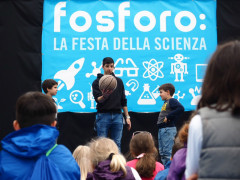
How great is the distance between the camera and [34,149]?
191cm

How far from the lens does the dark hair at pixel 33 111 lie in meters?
2.05

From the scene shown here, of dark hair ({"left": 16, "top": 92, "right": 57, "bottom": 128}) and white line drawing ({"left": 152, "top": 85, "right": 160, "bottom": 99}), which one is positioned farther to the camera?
white line drawing ({"left": 152, "top": 85, "right": 160, "bottom": 99})

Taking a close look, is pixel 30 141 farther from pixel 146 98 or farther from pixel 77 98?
pixel 146 98

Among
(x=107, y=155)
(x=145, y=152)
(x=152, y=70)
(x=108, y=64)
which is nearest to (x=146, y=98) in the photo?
(x=152, y=70)

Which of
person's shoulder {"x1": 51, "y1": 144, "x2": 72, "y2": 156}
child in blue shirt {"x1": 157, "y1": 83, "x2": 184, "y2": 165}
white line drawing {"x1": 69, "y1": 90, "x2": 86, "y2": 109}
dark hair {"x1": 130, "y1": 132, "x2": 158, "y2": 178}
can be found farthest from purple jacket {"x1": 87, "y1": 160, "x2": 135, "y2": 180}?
white line drawing {"x1": 69, "y1": 90, "x2": 86, "y2": 109}

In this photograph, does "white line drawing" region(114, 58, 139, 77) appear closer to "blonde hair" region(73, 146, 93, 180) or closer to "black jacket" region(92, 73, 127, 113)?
"black jacket" region(92, 73, 127, 113)

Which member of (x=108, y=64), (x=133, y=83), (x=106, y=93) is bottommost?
(x=106, y=93)

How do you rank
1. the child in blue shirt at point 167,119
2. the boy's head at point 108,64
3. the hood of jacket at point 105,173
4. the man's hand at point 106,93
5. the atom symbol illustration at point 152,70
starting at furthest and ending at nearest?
1. the atom symbol illustration at point 152,70
2. the child in blue shirt at point 167,119
3. the boy's head at point 108,64
4. the man's hand at point 106,93
5. the hood of jacket at point 105,173

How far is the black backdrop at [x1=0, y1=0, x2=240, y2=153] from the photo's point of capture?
22.0 feet

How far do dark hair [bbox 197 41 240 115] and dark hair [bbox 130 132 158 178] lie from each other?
177 centimetres

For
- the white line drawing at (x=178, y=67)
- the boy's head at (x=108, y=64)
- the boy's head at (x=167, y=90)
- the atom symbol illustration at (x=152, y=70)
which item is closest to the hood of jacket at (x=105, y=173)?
the boy's head at (x=108, y=64)

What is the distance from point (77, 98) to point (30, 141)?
4720mm

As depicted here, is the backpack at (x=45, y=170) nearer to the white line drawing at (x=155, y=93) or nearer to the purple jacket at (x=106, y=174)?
the purple jacket at (x=106, y=174)

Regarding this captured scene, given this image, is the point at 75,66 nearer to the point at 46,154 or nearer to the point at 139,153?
the point at 139,153
